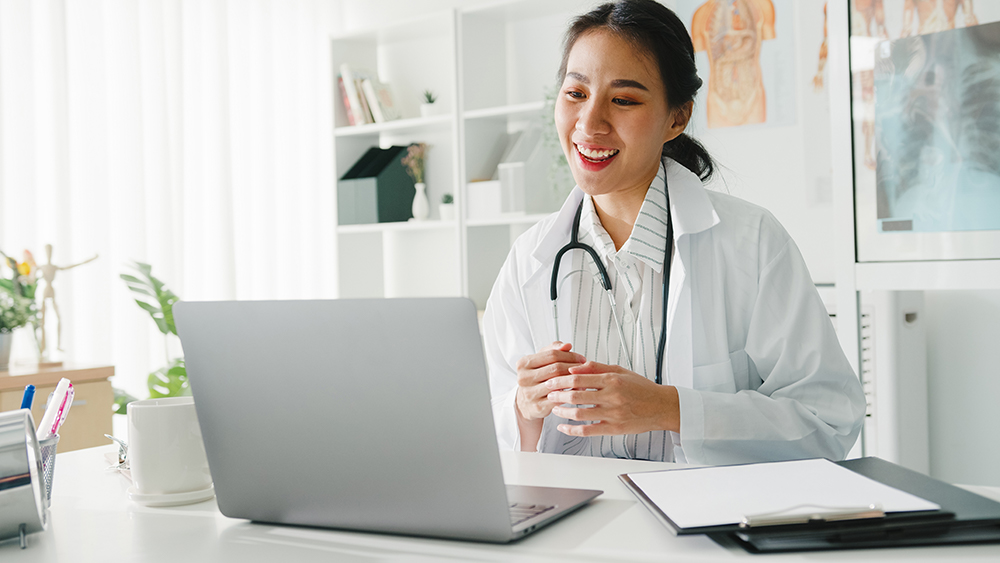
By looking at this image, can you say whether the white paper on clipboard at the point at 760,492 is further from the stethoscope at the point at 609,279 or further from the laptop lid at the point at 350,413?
the stethoscope at the point at 609,279

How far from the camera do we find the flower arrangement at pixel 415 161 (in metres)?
3.45

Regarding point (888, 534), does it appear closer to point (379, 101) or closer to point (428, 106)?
point (428, 106)

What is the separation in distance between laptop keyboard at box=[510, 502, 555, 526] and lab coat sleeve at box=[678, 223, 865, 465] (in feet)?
1.24

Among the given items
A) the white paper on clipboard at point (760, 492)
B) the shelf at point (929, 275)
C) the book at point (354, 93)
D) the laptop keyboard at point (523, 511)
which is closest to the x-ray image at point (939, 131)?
the shelf at point (929, 275)

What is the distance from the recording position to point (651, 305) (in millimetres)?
1384

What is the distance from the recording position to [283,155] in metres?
3.67

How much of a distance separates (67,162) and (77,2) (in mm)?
584

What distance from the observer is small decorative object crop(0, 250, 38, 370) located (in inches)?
91.9

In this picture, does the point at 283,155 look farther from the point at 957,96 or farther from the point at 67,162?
the point at 957,96

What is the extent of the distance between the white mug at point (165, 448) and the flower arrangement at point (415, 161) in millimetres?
2605

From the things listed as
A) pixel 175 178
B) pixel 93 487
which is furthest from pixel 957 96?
pixel 175 178

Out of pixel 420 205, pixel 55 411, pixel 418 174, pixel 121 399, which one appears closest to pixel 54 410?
pixel 55 411

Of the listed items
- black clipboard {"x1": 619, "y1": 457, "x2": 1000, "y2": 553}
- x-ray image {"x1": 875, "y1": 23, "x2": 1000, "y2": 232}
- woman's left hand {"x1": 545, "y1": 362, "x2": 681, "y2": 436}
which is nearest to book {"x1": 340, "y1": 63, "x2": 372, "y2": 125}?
x-ray image {"x1": 875, "y1": 23, "x2": 1000, "y2": 232}

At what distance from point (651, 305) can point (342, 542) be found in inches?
30.5
